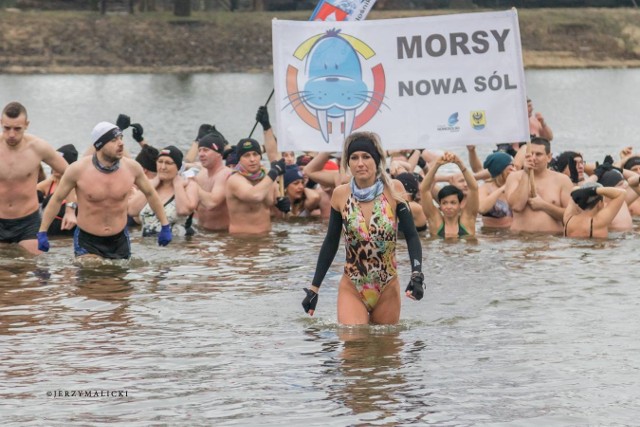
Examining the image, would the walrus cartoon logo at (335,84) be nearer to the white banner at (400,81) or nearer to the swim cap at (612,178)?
the white banner at (400,81)

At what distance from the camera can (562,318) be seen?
1284cm

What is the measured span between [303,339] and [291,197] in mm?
8005

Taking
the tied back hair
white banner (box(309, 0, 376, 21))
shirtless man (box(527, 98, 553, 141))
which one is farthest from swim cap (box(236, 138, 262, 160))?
shirtless man (box(527, 98, 553, 141))

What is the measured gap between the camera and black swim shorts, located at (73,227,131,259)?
14836mm

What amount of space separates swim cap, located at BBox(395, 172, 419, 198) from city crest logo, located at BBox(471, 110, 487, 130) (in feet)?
4.18

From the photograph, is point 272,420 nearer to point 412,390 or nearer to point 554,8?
point 412,390

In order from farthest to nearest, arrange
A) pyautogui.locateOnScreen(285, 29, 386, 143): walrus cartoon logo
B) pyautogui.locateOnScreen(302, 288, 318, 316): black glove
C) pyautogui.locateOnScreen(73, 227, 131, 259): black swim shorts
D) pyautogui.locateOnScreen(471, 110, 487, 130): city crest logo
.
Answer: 1. pyautogui.locateOnScreen(285, 29, 386, 143): walrus cartoon logo
2. pyautogui.locateOnScreen(471, 110, 487, 130): city crest logo
3. pyautogui.locateOnScreen(73, 227, 131, 259): black swim shorts
4. pyautogui.locateOnScreen(302, 288, 318, 316): black glove

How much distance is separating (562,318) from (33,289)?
527cm

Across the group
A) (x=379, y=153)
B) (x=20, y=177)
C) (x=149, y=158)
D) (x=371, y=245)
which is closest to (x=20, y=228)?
(x=20, y=177)

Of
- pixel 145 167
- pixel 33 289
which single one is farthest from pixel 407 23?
pixel 33 289

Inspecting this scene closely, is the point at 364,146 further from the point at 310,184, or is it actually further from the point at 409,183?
the point at 310,184

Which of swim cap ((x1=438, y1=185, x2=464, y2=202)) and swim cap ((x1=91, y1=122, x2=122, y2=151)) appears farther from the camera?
swim cap ((x1=438, y1=185, x2=464, y2=202))

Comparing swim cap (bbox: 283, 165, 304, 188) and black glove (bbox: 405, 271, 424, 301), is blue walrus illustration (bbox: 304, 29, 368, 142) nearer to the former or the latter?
swim cap (bbox: 283, 165, 304, 188)

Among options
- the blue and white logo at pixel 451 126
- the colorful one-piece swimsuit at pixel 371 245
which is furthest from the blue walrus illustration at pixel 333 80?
the colorful one-piece swimsuit at pixel 371 245
